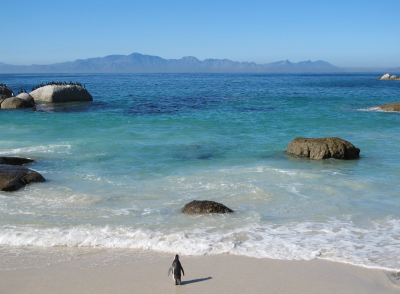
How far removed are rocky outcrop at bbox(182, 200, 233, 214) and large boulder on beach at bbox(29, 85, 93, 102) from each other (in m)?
29.1

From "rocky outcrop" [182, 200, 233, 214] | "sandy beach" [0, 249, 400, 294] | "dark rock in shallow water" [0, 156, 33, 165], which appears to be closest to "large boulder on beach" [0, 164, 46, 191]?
"dark rock in shallow water" [0, 156, 33, 165]

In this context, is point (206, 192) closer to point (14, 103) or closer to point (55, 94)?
point (14, 103)

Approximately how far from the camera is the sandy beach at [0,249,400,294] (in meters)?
6.98

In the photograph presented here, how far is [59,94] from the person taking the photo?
36.8 metres

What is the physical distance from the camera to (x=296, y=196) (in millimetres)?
12164

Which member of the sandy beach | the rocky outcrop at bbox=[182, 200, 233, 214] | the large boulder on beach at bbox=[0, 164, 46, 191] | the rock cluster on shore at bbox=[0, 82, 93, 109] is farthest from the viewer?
the rock cluster on shore at bbox=[0, 82, 93, 109]

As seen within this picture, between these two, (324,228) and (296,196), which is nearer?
(324,228)

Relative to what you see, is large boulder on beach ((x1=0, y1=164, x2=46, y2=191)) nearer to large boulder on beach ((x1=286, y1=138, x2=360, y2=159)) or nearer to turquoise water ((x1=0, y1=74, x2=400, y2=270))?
turquoise water ((x1=0, y1=74, x2=400, y2=270))

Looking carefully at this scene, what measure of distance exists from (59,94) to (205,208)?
29.5m

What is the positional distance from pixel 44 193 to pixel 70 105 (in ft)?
80.1

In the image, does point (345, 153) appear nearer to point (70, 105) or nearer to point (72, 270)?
point (72, 270)

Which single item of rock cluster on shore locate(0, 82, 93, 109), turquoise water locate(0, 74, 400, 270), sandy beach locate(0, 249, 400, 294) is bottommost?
turquoise water locate(0, 74, 400, 270)

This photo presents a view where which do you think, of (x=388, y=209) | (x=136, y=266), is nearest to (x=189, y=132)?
(x=388, y=209)

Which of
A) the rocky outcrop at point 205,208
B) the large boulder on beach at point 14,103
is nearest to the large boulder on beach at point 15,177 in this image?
Result: the rocky outcrop at point 205,208
